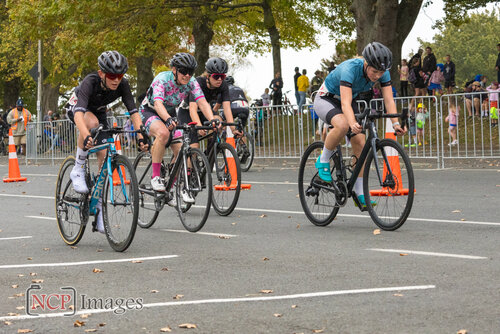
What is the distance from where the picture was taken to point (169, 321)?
18.6 ft

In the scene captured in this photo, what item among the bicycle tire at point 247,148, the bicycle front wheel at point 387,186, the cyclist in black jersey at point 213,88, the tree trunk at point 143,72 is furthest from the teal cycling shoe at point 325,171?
the tree trunk at point 143,72

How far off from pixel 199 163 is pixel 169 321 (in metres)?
4.62

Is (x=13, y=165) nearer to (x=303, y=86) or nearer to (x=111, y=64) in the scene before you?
(x=111, y=64)

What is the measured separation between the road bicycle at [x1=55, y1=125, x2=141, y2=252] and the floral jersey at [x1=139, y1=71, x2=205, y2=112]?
159 cm

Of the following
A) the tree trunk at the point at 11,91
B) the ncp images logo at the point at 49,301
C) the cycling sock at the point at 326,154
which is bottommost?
the ncp images logo at the point at 49,301

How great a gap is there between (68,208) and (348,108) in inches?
118

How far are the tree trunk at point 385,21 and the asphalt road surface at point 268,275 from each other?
1466 centimetres

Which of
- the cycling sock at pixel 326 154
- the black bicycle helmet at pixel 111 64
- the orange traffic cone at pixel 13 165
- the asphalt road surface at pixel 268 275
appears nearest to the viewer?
the asphalt road surface at pixel 268 275

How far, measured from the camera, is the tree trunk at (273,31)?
35.0m

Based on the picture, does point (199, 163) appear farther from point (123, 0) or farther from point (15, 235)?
point (123, 0)

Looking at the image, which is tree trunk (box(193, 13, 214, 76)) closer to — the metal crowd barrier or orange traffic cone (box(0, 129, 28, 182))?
the metal crowd barrier

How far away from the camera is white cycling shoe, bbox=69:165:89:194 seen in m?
9.16

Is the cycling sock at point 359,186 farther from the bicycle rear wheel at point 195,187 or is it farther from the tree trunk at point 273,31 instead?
the tree trunk at point 273,31

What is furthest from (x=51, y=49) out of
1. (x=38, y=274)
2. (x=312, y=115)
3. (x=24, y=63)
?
(x=38, y=274)
